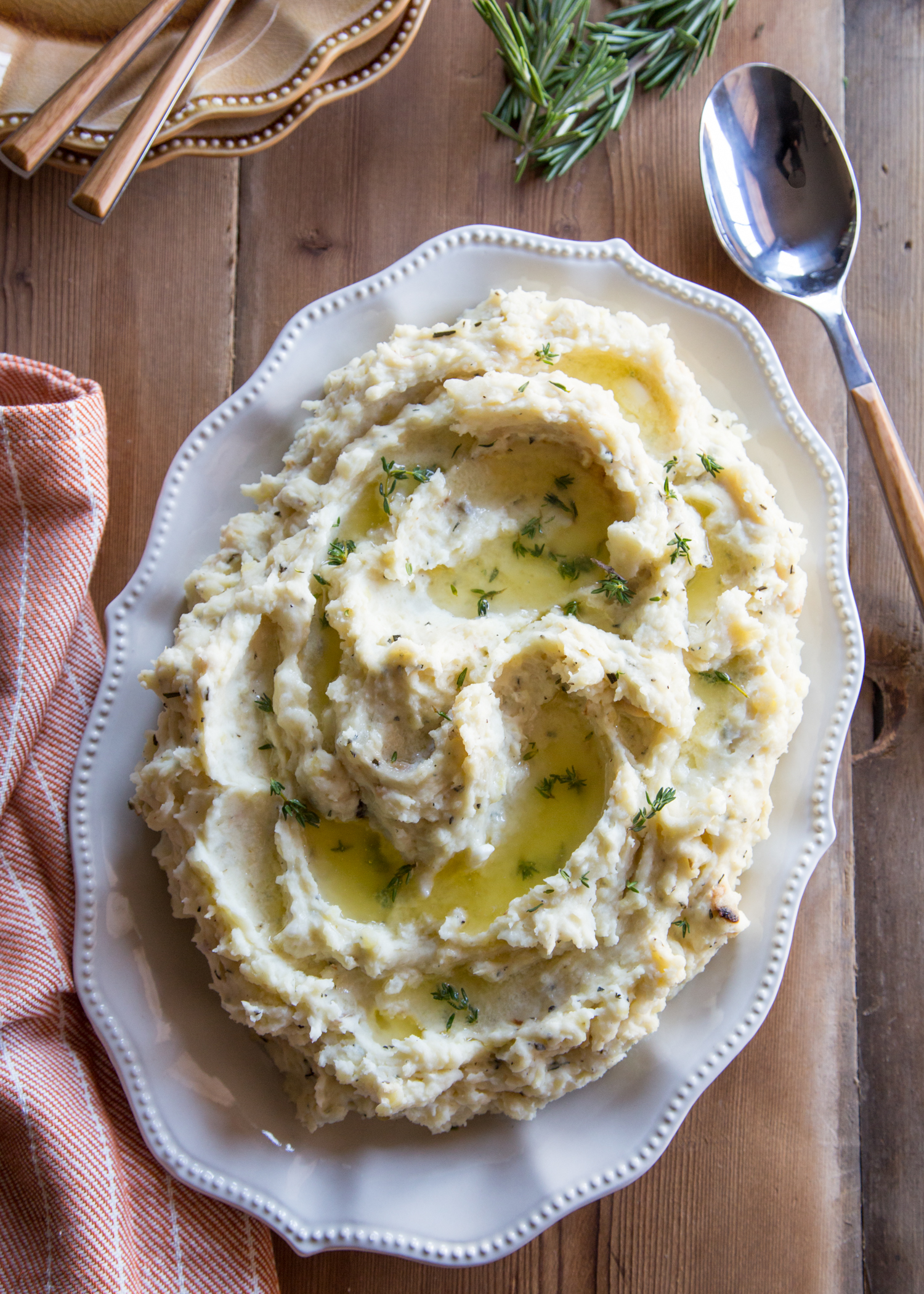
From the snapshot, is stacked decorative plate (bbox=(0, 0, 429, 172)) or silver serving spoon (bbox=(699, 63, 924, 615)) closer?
stacked decorative plate (bbox=(0, 0, 429, 172))

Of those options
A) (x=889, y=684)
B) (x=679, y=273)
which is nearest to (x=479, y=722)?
(x=889, y=684)

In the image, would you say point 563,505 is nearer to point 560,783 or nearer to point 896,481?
point 560,783

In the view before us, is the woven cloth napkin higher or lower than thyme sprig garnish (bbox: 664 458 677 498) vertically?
lower

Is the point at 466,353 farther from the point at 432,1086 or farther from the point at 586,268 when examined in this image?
the point at 432,1086

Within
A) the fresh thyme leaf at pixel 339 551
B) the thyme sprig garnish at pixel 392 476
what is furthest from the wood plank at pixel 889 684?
the fresh thyme leaf at pixel 339 551

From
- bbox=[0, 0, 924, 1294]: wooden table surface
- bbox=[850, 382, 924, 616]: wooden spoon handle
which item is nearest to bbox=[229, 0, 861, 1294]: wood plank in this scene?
bbox=[0, 0, 924, 1294]: wooden table surface

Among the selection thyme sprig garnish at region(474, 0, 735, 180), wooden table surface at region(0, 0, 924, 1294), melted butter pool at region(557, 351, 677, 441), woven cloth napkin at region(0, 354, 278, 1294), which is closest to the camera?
woven cloth napkin at region(0, 354, 278, 1294)

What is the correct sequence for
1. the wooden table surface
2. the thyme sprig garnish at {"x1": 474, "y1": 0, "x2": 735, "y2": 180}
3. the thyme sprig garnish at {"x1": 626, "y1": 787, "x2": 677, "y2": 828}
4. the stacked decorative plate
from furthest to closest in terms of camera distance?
the wooden table surface < the thyme sprig garnish at {"x1": 474, "y1": 0, "x2": 735, "y2": 180} < the stacked decorative plate < the thyme sprig garnish at {"x1": 626, "y1": 787, "x2": 677, "y2": 828}

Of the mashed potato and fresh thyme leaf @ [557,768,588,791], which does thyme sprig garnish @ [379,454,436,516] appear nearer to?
the mashed potato
